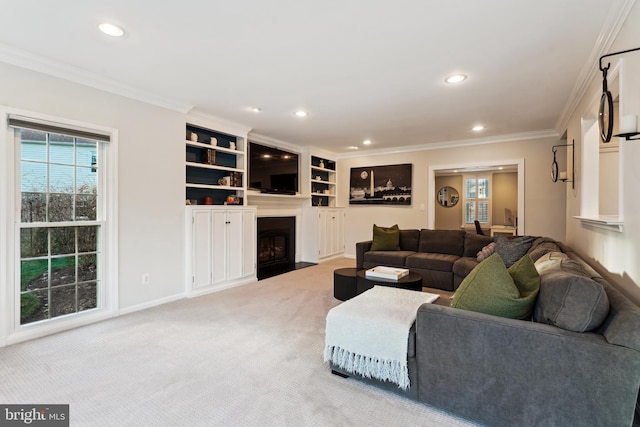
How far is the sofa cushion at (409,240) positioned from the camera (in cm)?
529

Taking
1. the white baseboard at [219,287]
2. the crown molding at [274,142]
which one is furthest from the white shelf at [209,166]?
the white baseboard at [219,287]

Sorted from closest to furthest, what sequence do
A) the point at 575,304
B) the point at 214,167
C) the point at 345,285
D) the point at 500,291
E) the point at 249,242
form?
the point at 575,304 < the point at 500,291 < the point at 345,285 < the point at 214,167 < the point at 249,242

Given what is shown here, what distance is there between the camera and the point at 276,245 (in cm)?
620

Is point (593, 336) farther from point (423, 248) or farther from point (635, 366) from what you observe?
point (423, 248)

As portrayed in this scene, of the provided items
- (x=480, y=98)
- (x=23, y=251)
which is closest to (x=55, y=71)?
(x=23, y=251)

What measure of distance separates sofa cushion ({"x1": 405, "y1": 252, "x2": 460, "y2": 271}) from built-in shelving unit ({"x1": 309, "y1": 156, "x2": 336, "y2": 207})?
277 cm

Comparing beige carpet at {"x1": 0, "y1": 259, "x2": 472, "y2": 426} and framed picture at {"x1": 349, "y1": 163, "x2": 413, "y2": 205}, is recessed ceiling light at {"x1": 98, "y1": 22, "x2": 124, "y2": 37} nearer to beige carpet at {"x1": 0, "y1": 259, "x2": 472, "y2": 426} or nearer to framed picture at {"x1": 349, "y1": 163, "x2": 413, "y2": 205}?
beige carpet at {"x1": 0, "y1": 259, "x2": 472, "y2": 426}

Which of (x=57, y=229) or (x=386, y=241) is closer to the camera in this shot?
(x=57, y=229)

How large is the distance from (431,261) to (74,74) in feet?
15.2

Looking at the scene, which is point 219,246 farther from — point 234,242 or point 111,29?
point 111,29

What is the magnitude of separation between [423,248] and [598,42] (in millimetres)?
3343

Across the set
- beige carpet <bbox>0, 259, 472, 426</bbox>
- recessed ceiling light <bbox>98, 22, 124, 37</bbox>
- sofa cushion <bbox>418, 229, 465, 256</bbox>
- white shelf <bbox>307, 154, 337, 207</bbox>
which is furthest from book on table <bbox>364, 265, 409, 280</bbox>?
A: white shelf <bbox>307, 154, 337, 207</bbox>

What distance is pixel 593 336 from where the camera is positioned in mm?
1441

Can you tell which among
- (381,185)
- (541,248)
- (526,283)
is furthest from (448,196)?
(526,283)
